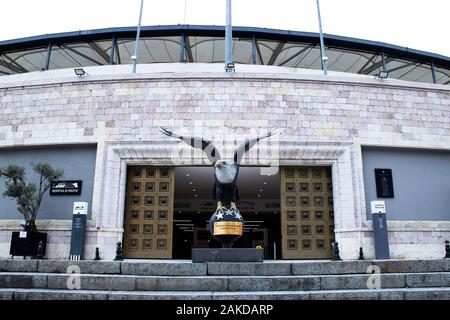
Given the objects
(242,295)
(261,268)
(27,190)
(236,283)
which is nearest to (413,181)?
(261,268)

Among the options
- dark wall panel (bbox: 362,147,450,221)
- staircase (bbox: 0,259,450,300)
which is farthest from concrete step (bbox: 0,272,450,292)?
dark wall panel (bbox: 362,147,450,221)

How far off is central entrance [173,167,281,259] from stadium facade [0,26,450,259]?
2.50 metres

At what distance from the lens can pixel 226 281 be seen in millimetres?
5473

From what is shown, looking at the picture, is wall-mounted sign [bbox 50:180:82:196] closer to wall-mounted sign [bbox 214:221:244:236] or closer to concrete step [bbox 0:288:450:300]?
wall-mounted sign [bbox 214:221:244:236]

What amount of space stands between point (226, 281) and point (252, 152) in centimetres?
665

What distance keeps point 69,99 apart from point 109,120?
164 cm

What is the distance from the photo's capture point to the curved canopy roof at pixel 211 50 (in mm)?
17969

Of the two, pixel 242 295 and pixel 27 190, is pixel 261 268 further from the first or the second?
pixel 27 190

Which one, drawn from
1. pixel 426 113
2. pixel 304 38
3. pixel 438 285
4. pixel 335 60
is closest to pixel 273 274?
pixel 438 285

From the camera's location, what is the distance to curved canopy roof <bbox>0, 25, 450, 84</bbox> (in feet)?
59.0

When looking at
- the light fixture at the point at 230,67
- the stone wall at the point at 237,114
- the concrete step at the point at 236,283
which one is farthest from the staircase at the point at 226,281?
the light fixture at the point at 230,67

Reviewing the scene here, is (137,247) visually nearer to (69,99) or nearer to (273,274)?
(69,99)

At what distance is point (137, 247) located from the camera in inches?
458

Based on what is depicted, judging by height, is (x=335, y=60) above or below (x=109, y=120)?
above
